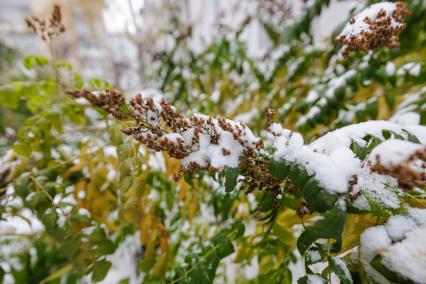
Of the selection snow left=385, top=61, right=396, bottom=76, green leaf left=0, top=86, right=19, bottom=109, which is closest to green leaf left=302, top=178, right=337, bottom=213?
snow left=385, top=61, right=396, bottom=76

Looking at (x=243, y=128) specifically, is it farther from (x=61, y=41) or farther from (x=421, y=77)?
(x=61, y=41)

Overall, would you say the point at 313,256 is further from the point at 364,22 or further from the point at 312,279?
the point at 364,22

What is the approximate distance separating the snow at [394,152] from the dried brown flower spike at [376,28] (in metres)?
0.28

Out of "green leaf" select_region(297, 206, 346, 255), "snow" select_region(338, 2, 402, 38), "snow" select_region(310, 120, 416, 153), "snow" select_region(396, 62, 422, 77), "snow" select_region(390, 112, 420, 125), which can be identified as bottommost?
"green leaf" select_region(297, 206, 346, 255)

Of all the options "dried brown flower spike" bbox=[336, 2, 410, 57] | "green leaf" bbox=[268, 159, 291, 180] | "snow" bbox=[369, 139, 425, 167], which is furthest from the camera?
"dried brown flower spike" bbox=[336, 2, 410, 57]

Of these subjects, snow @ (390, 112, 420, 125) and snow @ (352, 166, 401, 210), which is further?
snow @ (390, 112, 420, 125)

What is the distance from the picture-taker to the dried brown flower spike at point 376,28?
624 millimetres

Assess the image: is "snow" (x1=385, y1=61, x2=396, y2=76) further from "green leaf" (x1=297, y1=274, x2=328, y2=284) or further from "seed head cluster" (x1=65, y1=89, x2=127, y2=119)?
"seed head cluster" (x1=65, y1=89, x2=127, y2=119)

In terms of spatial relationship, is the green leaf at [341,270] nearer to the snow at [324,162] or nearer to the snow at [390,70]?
the snow at [324,162]

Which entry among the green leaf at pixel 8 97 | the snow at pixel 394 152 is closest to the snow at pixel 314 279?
the snow at pixel 394 152

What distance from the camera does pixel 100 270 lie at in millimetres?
901

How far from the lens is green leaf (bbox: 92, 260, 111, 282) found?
887 millimetres

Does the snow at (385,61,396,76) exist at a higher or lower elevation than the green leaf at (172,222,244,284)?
higher

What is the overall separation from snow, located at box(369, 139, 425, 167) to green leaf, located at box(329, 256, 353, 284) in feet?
0.60
